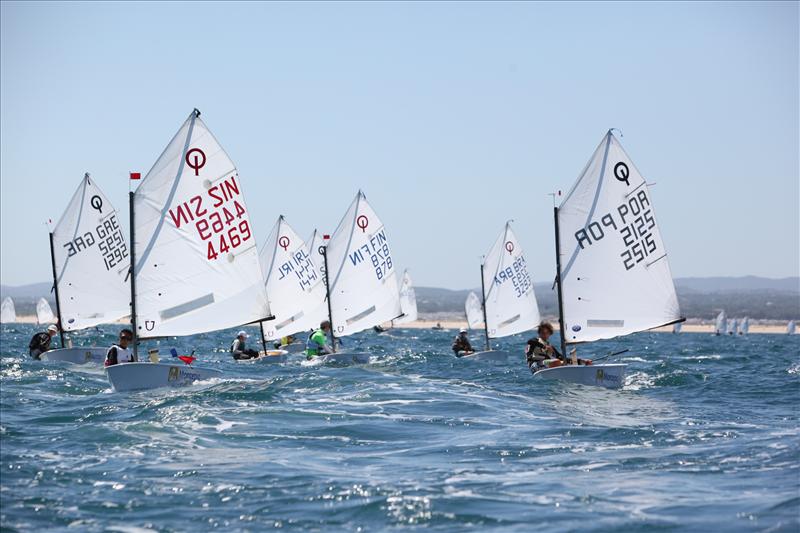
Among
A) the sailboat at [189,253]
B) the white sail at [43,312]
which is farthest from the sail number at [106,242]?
the white sail at [43,312]

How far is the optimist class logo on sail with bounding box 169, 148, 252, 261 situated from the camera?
2187 centimetres

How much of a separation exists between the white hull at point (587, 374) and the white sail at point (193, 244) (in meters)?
6.92

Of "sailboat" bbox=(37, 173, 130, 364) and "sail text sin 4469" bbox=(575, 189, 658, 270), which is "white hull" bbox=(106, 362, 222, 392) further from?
"sailboat" bbox=(37, 173, 130, 364)

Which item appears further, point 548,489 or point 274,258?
point 274,258

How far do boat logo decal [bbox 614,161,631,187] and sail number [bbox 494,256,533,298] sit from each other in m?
18.4

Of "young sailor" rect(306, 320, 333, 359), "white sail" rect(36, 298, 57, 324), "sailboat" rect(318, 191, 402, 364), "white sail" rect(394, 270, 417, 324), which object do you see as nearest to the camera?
"young sailor" rect(306, 320, 333, 359)

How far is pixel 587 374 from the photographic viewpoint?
21438 mm

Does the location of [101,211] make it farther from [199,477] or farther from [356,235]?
[199,477]

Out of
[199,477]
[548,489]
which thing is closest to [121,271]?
[199,477]

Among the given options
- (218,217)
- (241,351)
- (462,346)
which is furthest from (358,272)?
(218,217)

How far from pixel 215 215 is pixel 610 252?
31.1 ft

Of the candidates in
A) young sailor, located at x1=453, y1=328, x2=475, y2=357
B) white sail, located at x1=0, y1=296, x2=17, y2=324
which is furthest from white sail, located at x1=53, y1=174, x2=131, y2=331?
white sail, located at x1=0, y1=296, x2=17, y2=324

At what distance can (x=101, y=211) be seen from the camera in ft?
108

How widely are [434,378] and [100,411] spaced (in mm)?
11046
